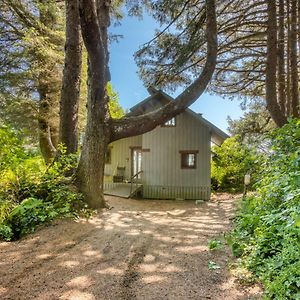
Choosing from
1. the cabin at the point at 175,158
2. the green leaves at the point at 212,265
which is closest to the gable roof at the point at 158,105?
the cabin at the point at 175,158

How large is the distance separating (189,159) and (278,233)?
42.6 ft

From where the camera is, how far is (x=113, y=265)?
4.90m

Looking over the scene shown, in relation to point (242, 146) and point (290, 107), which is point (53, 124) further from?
point (242, 146)

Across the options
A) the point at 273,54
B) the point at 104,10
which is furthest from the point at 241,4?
the point at 104,10

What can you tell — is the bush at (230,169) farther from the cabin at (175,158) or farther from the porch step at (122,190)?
the porch step at (122,190)

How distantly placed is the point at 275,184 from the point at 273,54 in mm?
7350

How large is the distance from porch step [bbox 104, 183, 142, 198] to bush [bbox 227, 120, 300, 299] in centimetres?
1027

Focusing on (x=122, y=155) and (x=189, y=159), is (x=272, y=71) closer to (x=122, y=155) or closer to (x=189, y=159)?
(x=189, y=159)

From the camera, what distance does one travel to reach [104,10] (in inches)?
401

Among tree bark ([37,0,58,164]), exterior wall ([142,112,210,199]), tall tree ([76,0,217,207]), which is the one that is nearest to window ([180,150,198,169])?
exterior wall ([142,112,210,199])

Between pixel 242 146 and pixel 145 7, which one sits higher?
pixel 145 7

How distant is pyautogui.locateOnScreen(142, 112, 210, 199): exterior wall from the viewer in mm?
16891

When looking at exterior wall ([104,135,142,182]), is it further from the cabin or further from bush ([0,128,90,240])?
bush ([0,128,90,240])

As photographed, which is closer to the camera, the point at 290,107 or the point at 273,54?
the point at 273,54
